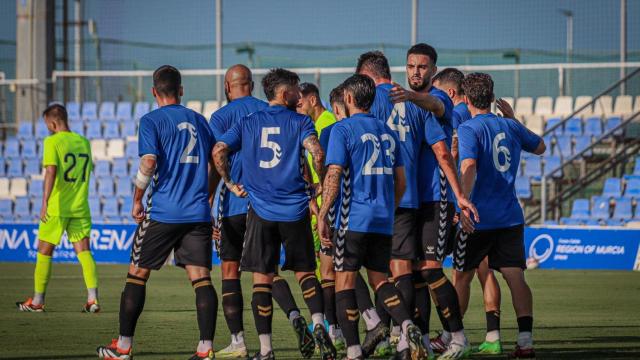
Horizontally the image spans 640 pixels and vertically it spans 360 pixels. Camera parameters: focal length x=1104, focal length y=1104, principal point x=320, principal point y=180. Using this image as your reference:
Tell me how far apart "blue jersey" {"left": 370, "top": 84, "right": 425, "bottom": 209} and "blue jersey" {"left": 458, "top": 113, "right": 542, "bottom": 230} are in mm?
349

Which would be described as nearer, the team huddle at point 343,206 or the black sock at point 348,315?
the black sock at point 348,315

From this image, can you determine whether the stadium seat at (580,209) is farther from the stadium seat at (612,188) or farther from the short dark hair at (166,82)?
the short dark hair at (166,82)

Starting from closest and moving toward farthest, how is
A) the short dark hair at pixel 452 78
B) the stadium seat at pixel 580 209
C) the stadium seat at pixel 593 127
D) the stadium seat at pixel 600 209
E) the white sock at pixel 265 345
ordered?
the white sock at pixel 265 345
the short dark hair at pixel 452 78
the stadium seat at pixel 600 209
the stadium seat at pixel 580 209
the stadium seat at pixel 593 127

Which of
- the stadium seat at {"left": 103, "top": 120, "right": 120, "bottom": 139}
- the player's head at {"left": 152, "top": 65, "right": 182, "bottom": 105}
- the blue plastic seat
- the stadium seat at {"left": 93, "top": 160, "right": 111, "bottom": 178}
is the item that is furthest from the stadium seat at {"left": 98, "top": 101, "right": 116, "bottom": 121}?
the player's head at {"left": 152, "top": 65, "right": 182, "bottom": 105}

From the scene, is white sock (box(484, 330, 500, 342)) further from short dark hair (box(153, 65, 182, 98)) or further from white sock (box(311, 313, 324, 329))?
short dark hair (box(153, 65, 182, 98))

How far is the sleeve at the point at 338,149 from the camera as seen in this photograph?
302 inches

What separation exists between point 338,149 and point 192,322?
13.6ft

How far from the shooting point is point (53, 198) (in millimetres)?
12695

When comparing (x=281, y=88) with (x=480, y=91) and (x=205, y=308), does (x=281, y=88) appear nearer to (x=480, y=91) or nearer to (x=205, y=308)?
(x=480, y=91)

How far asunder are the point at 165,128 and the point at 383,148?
1.60 m

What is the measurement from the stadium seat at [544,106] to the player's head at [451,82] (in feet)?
54.0

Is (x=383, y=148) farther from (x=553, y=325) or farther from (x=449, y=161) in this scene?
(x=553, y=325)

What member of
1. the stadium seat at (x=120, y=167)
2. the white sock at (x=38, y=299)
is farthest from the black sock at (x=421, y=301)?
the stadium seat at (x=120, y=167)

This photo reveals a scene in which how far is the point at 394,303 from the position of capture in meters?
7.76
